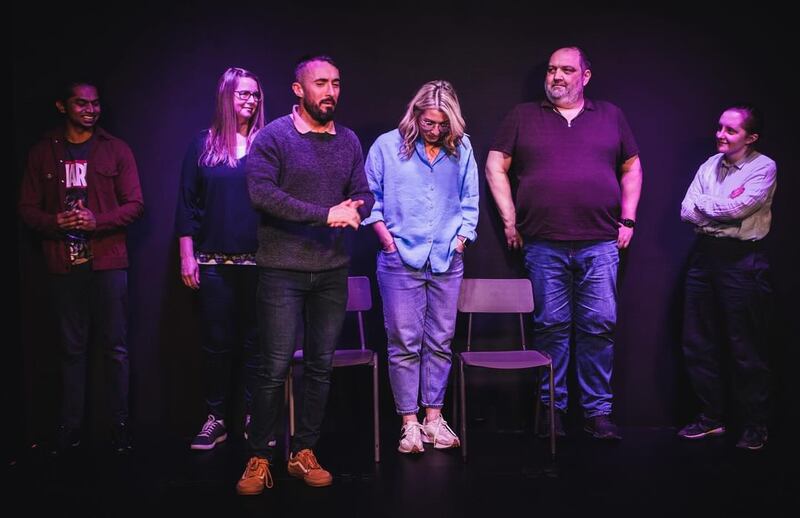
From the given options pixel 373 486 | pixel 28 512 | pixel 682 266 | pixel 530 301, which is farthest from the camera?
pixel 682 266

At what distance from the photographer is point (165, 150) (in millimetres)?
4426

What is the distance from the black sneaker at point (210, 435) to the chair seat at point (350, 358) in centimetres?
65

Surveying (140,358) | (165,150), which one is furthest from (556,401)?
(165,150)

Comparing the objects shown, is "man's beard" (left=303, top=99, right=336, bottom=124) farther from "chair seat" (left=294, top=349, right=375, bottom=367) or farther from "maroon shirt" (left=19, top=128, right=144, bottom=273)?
"maroon shirt" (left=19, top=128, right=144, bottom=273)

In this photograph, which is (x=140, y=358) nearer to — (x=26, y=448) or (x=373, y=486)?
(x=26, y=448)

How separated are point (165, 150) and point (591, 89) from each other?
2738 mm

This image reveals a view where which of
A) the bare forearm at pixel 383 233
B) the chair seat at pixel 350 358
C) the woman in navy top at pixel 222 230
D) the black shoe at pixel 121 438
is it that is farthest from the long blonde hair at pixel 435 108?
the black shoe at pixel 121 438

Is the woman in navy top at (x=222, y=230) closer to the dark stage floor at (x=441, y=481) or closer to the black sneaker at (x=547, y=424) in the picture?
the dark stage floor at (x=441, y=481)

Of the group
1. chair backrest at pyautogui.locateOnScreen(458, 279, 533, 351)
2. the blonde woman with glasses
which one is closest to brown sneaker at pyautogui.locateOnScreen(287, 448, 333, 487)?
the blonde woman with glasses

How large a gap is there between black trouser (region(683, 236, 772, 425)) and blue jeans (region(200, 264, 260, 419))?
264 centimetres

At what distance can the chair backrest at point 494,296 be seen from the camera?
426cm

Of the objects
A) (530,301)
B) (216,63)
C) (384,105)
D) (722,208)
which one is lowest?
(530,301)

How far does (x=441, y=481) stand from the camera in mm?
3498

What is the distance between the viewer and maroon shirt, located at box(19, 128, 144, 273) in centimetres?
394
